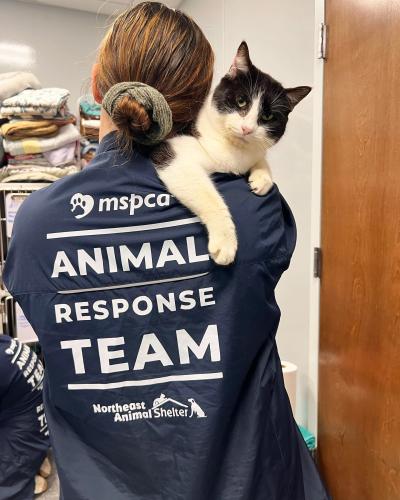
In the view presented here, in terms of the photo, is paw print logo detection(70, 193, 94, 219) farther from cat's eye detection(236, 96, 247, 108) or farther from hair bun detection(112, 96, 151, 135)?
cat's eye detection(236, 96, 247, 108)

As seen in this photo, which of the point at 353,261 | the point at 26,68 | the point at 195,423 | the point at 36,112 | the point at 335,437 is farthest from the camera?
the point at 26,68

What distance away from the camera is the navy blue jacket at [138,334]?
0.64m

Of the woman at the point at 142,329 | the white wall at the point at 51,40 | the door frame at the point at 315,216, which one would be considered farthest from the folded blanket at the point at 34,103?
the woman at the point at 142,329

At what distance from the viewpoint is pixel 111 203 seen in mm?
641

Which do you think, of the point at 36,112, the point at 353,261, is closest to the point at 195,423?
the point at 353,261

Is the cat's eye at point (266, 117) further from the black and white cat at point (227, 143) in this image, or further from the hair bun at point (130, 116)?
the hair bun at point (130, 116)

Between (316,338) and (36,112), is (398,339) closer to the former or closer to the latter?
(316,338)

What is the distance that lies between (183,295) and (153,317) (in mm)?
59

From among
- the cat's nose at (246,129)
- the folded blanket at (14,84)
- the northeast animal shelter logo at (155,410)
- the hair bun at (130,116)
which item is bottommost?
the northeast animal shelter logo at (155,410)

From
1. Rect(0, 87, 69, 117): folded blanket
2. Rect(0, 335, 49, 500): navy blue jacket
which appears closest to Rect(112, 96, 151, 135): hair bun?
Rect(0, 335, 49, 500): navy blue jacket

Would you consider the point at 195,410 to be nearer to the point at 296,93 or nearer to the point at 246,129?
the point at 246,129

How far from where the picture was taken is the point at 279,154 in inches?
72.3

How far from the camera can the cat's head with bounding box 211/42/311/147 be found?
0.91 meters

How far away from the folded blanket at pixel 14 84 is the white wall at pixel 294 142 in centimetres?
114
